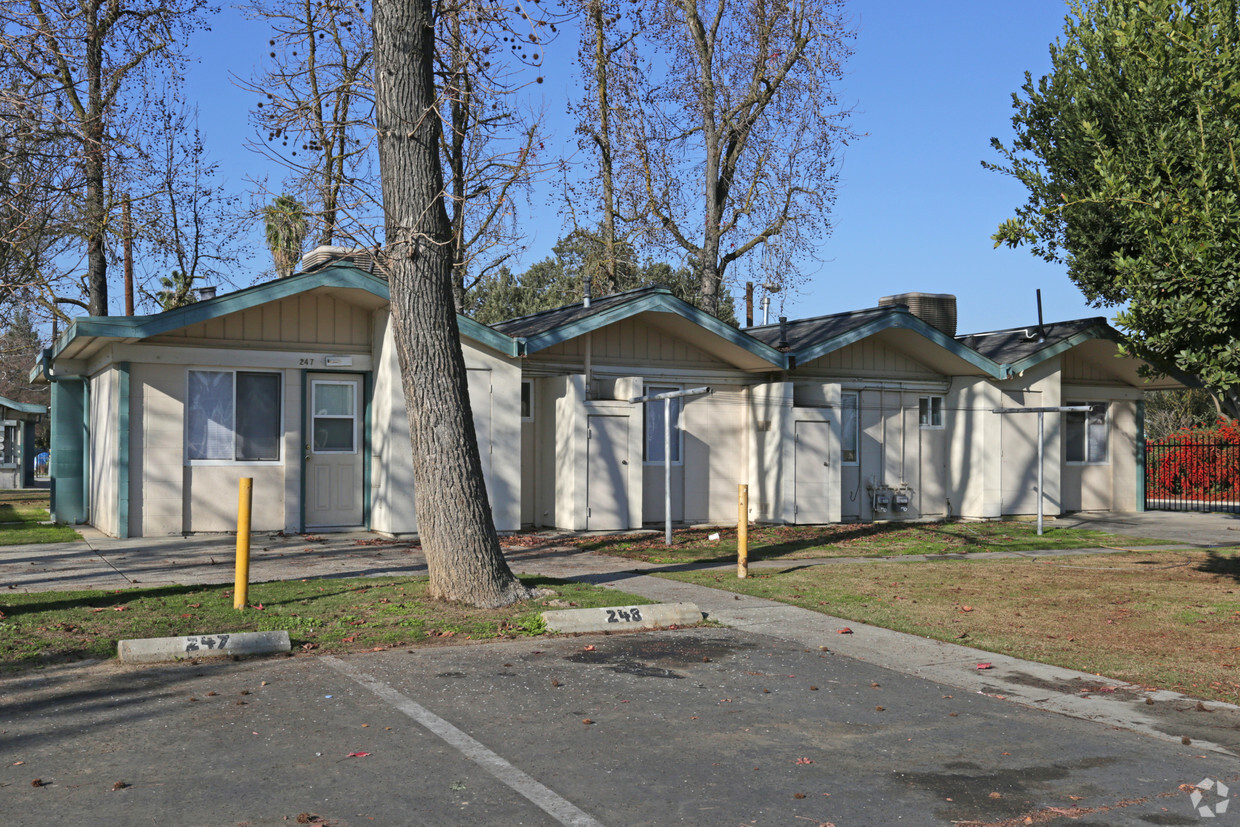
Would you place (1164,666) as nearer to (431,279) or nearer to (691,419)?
(431,279)

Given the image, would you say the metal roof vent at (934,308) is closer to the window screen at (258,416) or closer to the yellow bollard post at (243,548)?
the window screen at (258,416)

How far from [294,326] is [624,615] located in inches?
361

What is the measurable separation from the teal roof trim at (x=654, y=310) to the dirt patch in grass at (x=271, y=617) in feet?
22.2

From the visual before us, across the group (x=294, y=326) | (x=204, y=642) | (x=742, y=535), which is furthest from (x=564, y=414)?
(x=204, y=642)

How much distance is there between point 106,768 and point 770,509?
599 inches

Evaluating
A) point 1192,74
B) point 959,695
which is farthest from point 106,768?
point 1192,74

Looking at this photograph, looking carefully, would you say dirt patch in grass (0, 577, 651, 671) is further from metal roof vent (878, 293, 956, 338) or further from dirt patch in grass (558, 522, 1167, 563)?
metal roof vent (878, 293, 956, 338)

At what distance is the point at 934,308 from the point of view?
906 inches

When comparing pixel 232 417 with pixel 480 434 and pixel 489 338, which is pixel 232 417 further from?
pixel 489 338

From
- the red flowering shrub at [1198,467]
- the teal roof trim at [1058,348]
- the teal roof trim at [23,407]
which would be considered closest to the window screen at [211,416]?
the teal roof trim at [1058,348]

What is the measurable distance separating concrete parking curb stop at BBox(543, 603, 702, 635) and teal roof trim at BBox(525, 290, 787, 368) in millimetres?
7794

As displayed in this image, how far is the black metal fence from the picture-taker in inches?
1172

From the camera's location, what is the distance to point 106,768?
518 centimetres

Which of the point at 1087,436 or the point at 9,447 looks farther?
the point at 9,447
